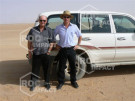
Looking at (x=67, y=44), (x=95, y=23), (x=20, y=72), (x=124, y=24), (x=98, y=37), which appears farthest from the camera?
(x=20, y=72)

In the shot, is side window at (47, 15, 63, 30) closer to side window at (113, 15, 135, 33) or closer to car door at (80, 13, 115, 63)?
car door at (80, 13, 115, 63)

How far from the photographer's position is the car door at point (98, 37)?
202 inches

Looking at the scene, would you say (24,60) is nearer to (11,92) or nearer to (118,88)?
(11,92)

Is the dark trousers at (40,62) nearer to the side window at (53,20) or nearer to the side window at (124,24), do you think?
the side window at (53,20)

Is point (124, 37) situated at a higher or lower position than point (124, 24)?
lower

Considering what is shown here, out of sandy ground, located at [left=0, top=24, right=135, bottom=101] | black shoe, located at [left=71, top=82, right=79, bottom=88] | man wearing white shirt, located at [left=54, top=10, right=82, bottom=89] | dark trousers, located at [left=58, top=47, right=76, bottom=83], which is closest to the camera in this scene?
sandy ground, located at [left=0, top=24, right=135, bottom=101]

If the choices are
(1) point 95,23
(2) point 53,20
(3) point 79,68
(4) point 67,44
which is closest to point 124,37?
(1) point 95,23

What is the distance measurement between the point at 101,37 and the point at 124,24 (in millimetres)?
860

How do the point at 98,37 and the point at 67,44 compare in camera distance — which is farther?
the point at 98,37

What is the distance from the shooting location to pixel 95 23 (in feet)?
17.3

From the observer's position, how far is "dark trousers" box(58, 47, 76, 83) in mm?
4660

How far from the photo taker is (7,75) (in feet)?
19.5

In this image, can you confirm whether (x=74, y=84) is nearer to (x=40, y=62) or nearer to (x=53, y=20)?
(x=40, y=62)

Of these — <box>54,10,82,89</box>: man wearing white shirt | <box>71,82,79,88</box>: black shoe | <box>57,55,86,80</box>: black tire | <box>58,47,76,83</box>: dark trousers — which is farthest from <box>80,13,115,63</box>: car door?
<box>71,82,79,88</box>: black shoe
